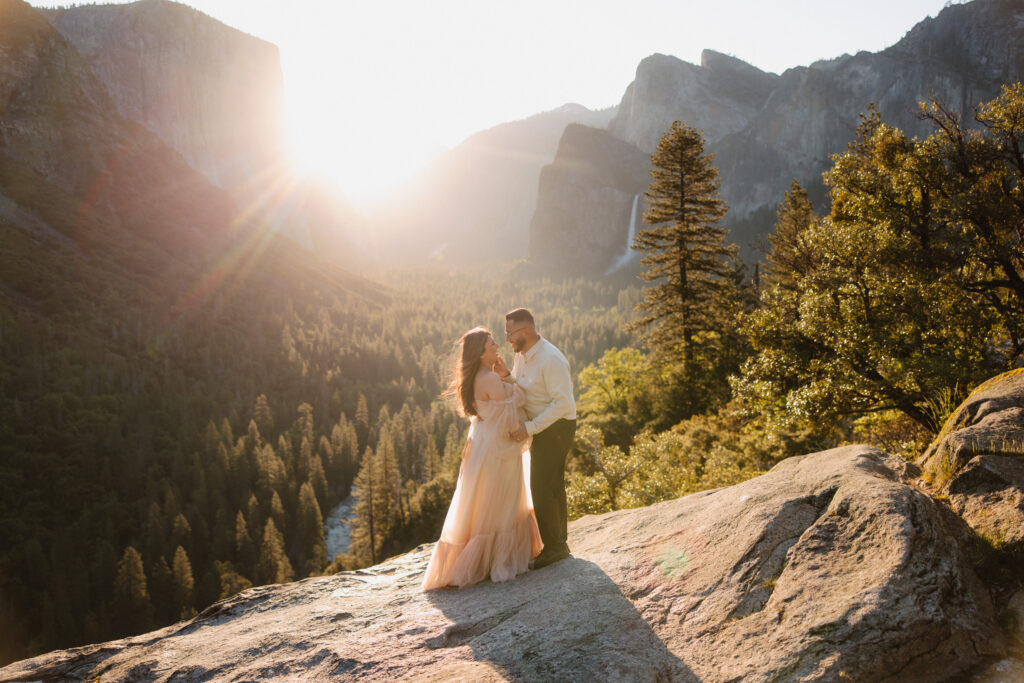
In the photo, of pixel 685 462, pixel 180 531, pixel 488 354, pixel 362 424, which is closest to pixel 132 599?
pixel 180 531

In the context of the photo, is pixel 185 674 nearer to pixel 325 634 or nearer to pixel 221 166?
pixel 325 634

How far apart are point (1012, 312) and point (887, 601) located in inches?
373

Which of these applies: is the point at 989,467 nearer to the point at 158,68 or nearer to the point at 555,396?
the point at 555,396

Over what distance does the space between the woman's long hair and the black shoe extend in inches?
74.5

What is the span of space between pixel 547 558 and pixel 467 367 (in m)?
2.50

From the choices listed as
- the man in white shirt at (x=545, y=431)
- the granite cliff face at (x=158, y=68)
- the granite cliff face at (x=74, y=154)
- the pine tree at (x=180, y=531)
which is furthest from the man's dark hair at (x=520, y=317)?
the granite cliff face at (x=158, y=68)

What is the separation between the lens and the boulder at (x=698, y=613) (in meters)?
3.37

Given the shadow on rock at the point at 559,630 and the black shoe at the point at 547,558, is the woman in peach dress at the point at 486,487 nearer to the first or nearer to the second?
the black shoe at the point at 547,558

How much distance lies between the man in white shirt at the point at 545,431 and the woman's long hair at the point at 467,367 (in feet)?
1.24

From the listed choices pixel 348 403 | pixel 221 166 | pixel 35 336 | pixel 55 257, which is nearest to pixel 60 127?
pixel 55 257

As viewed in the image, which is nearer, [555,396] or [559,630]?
[559,630]

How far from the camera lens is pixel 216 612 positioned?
735 centimetres

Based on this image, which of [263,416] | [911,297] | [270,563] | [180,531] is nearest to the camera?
[911,297]

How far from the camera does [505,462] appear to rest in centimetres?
635
